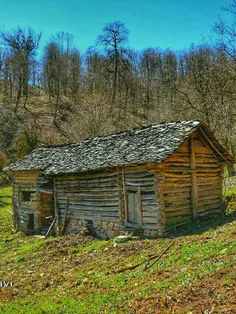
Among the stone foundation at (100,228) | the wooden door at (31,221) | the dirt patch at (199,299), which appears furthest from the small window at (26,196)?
the dirt patch at (199,299)

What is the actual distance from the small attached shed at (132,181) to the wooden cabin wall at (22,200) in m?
0.07

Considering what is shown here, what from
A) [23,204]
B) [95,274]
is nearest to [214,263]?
[95,274]

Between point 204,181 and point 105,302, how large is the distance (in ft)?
32.0

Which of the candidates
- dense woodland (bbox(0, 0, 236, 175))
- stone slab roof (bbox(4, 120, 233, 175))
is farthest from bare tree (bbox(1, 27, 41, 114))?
stone slab roof (bbox(4, 120, 233, 175))

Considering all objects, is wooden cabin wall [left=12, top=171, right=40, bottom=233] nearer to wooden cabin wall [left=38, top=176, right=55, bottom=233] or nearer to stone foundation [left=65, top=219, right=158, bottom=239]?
wooden cabin wall [left=38, top=176, right=55, bottom=233]

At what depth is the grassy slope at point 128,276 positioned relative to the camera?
686 centimetres

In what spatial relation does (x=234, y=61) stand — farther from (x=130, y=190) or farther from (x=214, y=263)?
(x=214, y=263)

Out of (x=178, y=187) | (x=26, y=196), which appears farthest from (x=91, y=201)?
(x=26, y=196)

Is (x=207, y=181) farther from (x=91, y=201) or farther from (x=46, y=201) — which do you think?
(x=46, y=201)

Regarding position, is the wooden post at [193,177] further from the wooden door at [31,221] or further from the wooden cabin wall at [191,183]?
the wooden door at [31,221]

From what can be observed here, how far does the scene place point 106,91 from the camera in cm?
4641

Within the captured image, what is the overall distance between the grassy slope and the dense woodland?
41.1 feet

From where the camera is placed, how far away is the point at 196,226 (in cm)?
1395

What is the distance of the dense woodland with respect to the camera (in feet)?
81.8
